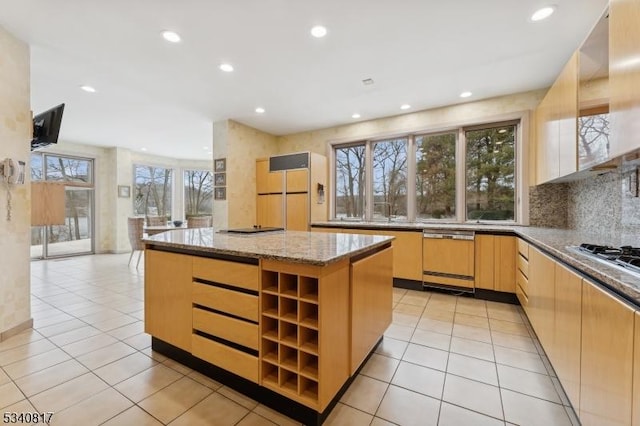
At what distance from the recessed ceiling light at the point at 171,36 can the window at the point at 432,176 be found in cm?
319

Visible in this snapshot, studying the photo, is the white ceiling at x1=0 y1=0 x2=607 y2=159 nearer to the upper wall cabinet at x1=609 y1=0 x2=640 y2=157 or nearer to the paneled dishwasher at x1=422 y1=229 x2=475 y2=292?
the upper wall cabinet at x1=609 y1=0 x2=640 y2=157

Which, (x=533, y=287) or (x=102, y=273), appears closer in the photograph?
(x=533, y=287)

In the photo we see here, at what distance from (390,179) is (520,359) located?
3119mm

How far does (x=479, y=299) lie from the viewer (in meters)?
3.49

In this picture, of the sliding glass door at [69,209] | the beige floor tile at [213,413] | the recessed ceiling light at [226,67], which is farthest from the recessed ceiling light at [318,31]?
the sliding glass door at [69,209]

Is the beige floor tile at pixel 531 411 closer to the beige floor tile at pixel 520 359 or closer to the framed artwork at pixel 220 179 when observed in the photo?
the beige floor tile at pixel 520 359

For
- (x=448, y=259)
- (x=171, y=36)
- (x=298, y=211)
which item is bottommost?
(x=448, y=259)

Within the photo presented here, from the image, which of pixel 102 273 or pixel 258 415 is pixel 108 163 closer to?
pixel 102 273

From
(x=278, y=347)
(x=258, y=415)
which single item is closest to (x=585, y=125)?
(x=278, y=347)

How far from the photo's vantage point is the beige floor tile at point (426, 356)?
2.06 metres

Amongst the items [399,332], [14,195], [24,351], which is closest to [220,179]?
[14,195]

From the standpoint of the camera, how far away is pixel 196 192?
8.69 metres

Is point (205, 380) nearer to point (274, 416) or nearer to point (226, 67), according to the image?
point (274, 416)

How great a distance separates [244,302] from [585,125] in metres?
2.69
